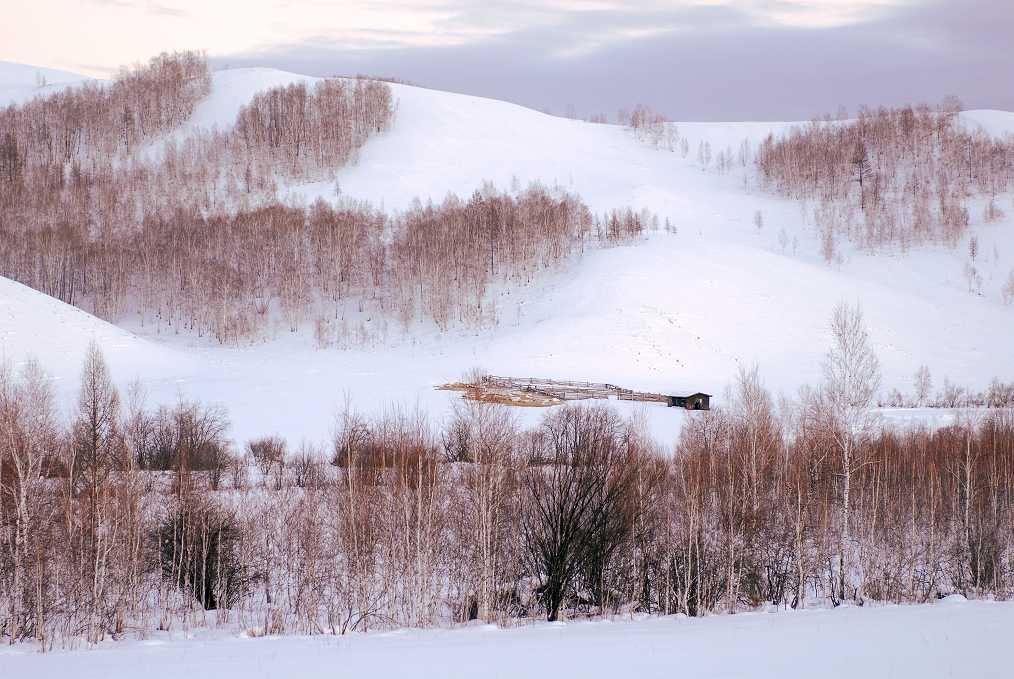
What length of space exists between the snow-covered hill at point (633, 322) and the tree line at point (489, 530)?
43.8 feet

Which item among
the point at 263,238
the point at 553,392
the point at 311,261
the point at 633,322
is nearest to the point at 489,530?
the point at 553,392

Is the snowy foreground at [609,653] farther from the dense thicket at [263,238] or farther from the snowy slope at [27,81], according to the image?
the snowy slope at [27,81]

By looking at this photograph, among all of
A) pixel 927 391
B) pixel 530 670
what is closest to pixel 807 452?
pixel 530 670

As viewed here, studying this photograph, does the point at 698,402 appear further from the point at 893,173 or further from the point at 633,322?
the point at 893,173

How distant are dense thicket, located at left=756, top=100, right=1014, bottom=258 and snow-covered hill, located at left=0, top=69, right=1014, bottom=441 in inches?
138

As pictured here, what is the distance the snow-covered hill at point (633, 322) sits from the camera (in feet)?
182

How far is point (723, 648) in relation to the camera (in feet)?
61.8

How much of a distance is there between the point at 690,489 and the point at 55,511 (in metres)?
18.7

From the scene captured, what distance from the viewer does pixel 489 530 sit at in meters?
25.5

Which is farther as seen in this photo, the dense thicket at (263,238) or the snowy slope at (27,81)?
the snowy slope at (27,81)

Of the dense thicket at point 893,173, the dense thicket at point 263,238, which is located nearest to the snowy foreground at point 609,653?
the dense thicket at point 263,238

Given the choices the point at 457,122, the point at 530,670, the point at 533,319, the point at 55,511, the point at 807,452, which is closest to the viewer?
the point at 530,670

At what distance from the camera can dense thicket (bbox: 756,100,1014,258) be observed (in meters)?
93.9

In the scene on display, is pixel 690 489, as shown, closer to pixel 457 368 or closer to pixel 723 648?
pixel 723 648
